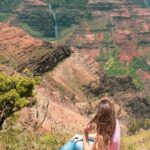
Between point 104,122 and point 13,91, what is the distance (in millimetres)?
15911

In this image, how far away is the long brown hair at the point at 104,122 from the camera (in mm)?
5434

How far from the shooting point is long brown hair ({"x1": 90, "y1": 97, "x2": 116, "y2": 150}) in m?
5.43

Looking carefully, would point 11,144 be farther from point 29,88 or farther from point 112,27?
point 112,27

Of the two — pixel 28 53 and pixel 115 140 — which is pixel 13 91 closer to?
pixel 115 140

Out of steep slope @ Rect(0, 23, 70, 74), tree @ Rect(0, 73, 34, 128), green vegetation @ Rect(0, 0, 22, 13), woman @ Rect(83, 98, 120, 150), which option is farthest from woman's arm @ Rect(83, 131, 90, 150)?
green vegetation @ Rect(0, 0, 22, 13)

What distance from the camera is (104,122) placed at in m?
5.45

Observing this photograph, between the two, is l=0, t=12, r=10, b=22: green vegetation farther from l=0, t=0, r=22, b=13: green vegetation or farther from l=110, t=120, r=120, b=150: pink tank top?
l=110, t=120, r=120, b=150: pink tank top

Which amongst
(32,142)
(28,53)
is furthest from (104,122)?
(28,53)

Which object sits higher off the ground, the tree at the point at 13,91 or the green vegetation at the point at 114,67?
the tree at the point at 13,91

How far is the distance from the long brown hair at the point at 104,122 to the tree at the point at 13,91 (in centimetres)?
1481

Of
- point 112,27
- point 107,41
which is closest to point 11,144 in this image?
point 107,41

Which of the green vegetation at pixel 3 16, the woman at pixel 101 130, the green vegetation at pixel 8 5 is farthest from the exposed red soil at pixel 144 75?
the woman at pixel 101 130

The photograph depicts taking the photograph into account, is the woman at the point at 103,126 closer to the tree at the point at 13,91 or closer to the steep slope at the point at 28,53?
the tree at the point at 13,91

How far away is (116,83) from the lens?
63406 mm
